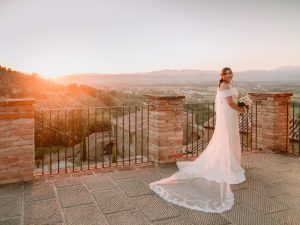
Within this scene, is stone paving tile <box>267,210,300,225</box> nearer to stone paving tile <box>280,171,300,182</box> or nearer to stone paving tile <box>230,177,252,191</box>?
stone paving tile <box>230,177,252,191</box>

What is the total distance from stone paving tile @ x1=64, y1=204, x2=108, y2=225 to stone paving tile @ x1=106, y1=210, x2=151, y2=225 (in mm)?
94

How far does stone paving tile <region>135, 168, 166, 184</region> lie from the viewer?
192 inches

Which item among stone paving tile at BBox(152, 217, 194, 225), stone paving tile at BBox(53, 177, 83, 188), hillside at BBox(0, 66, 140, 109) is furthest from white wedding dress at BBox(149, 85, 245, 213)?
hillside at BBox(0, 66, 140, 109)

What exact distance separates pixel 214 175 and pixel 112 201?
5.52ft

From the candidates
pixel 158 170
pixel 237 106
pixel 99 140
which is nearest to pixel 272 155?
pixel 237 106

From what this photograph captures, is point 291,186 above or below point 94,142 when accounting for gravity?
above

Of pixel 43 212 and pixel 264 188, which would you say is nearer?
pixel 43 212

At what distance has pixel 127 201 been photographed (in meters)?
3.98

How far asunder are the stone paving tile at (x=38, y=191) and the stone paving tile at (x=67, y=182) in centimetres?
12

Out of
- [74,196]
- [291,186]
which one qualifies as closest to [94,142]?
[74,196]

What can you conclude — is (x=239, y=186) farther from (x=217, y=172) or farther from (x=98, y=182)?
(x=98, y=182)

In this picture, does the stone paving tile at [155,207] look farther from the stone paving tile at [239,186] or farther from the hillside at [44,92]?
the hillside at [44,92]

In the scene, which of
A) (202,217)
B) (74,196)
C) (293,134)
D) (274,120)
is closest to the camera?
(202,217)

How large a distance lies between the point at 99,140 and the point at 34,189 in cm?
2624
